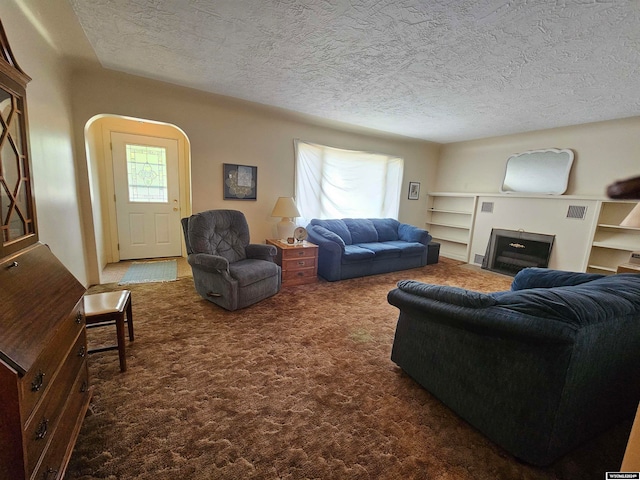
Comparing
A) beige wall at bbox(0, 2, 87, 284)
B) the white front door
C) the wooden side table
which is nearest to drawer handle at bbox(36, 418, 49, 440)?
beige wall at bbox(0, 2, 87, 284)

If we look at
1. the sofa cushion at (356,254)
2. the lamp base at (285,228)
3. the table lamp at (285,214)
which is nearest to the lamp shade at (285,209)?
the table lamp at (285,214)

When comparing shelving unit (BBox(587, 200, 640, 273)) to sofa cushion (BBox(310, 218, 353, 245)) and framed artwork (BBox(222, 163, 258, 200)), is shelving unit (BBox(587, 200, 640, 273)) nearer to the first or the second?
sofa cushion (BBox(310, 218, 353, 245))

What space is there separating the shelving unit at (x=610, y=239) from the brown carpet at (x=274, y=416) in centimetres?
342

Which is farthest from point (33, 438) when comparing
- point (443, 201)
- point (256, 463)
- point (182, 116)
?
point (443, 201)

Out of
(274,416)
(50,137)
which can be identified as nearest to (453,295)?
(274,416)

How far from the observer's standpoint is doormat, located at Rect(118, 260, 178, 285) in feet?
11.4

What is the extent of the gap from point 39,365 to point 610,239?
232 inches

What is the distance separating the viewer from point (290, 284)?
144 inches

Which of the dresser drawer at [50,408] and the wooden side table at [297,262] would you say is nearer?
the dresser drawer at [50,408]

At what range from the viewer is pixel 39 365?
903 millimetres

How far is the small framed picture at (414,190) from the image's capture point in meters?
5.80

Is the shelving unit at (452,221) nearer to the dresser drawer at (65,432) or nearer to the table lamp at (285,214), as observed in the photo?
the table lamp at (285,214)

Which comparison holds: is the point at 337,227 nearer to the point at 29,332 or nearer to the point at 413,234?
the point at 413,234

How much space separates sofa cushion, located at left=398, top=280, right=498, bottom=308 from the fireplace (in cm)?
394
